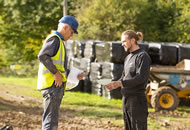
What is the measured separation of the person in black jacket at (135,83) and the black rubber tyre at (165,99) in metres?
5.67

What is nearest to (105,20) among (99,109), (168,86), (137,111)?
(168,86)

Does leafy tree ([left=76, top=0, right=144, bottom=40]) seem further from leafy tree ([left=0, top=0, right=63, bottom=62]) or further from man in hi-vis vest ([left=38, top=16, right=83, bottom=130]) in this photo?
→ man in hi-vis vest ([left=38, top=16, right=83, bottom=130])

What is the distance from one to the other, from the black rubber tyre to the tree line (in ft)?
43.0

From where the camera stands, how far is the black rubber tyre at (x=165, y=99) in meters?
10.6

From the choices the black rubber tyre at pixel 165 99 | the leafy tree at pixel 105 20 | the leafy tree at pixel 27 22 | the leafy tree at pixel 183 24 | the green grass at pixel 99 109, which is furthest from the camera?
the leafy tree at pixel 27 22

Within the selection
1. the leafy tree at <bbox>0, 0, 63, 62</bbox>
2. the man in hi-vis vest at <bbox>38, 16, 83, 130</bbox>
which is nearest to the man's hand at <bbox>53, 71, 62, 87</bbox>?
the man in hi-vis vest at <bbox>38, 16, 83, 130</bbox>

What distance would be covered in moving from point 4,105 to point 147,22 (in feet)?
71.5

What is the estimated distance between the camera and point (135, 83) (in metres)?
4.82

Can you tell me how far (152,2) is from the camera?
31750 mm

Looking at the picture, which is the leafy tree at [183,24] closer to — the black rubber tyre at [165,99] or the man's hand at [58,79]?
the black rubber tyre at [165,99]

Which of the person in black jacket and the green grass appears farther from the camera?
the green grass

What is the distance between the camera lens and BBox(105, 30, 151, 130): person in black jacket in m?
4.84

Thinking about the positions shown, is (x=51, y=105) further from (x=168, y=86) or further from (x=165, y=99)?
(x=168, y=86)

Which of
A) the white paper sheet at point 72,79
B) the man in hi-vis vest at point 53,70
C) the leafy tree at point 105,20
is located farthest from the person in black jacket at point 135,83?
the leafy tree at point 105,20
